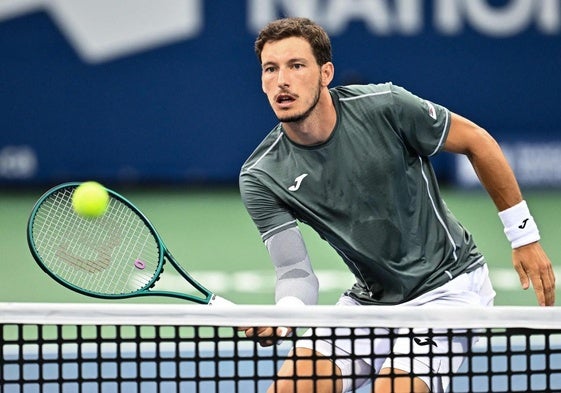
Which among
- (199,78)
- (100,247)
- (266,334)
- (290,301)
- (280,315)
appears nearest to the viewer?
(280,315)

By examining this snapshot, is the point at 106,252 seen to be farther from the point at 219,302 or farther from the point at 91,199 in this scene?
the point at 219,302

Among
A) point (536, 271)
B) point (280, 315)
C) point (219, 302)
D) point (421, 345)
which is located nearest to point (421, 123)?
point (536, 271)

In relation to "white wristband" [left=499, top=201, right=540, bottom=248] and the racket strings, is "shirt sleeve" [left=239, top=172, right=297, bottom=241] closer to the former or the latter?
the racket strings

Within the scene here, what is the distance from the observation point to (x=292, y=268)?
4.30m

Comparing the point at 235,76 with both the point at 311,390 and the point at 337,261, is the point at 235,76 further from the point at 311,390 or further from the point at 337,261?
the point at 311,390

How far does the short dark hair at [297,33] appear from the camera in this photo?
4273 mm

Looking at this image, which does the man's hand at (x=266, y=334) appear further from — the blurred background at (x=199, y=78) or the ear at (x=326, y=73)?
the blurred background at (x=199, y=78)

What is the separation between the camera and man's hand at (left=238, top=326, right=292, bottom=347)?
11.9ft

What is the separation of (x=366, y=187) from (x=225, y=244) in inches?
227

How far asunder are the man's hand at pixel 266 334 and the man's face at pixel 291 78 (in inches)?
31.2

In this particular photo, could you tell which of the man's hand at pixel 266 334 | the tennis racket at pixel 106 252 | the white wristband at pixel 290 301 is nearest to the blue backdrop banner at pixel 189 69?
the tennis racket at pixel 106 252

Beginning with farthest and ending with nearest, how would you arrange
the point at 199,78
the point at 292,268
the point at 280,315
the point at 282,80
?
the point at 199,78 → the point at 292,268 → the point at 282,80 → the point at 280,315

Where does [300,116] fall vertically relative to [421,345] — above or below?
above

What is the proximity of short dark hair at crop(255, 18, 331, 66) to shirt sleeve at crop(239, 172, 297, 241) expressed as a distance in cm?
44
